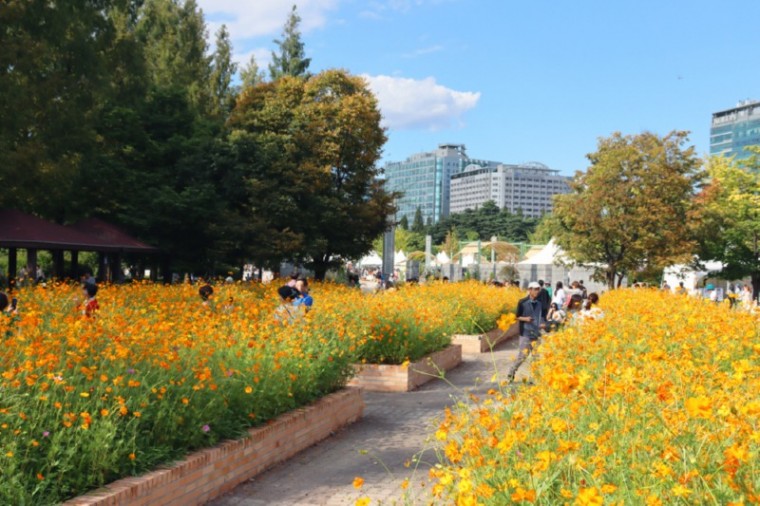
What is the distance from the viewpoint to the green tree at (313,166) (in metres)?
24.9

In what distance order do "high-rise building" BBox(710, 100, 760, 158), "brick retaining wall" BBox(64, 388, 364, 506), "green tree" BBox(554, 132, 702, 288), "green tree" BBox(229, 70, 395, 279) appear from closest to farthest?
1. "brick retaining wall" BBox(64, 388, 364, 506)
2. "green tree" BBox(229, 70, 395, 279)
3. "green tree" BBox(554, 132, 702, 288)
4. "high-rise building" BBox(710, 100, 760, 158)

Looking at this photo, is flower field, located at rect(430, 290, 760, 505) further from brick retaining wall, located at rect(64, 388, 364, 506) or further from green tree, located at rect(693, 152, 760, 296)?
→ green tree, located at rect(693, 152, 760, 296)

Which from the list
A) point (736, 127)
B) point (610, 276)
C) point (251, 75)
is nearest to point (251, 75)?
point (251, 75)

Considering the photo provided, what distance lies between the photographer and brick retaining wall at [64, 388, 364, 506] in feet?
15.1

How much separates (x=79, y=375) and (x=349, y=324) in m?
5.18

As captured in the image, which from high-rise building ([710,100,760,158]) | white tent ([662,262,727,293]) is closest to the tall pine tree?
white tent ([662,262,727,293])

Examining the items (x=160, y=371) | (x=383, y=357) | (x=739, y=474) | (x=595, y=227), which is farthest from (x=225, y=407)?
(x=595, y=227)

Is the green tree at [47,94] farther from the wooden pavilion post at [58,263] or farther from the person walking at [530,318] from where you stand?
the person walking at [530,318]

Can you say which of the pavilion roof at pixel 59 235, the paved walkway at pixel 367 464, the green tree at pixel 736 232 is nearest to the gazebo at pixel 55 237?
the pavilion roof at pixel 59 235

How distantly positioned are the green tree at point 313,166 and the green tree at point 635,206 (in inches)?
301

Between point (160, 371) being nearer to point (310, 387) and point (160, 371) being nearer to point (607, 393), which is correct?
point (310, 387)

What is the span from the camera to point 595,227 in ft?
90.5

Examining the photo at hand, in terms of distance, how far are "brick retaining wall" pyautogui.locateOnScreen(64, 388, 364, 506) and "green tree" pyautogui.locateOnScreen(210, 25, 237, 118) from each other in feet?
98.3

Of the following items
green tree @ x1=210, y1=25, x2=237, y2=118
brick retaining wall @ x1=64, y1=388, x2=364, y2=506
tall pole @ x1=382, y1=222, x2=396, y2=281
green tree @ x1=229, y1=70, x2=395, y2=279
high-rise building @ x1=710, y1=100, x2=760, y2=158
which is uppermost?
high-rise building @ x1=710, y1=100, x2=760, y2=158
